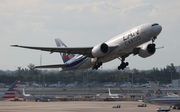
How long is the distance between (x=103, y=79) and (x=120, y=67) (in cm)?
4183

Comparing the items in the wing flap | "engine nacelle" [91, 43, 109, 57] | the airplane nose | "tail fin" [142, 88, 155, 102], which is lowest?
"tail fin" [142, 88, 155, 102]

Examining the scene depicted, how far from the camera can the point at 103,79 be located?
92062 millimetres

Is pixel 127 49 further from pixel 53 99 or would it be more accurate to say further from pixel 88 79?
pixel 53 99

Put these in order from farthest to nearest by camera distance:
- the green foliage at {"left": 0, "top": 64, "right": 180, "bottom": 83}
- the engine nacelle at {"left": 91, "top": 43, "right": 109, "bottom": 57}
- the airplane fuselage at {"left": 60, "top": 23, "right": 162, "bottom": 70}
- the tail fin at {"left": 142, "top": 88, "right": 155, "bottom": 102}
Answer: the green foliage at {"left": 0, "top": 64, "right": 180, "bottom": 83}, the tail fin at {"left": 142, "top": 88, "right": 155, "bottom": 102}, the engine nacelle at {"left": 91, "top": 43, "right": 109, "bottom": 57}, the airplane fuselage at {"left": 60, "top": 23, "right": 162, "bottom": 70}

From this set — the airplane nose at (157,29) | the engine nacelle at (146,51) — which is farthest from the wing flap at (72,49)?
the airplane nose at (157,29)

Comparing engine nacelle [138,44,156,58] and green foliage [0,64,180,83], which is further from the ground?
green foliage [0,64,180,83]

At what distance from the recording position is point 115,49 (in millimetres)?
44250

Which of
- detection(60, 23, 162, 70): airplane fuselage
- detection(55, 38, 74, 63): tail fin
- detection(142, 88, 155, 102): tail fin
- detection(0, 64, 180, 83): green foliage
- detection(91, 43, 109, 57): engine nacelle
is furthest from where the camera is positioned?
detection(0, 64, 180, 83): green foliage

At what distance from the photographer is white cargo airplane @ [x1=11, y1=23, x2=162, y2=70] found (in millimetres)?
42750

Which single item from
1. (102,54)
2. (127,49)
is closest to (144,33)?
(127,49)

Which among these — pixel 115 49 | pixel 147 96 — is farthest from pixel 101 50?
pixel 147 96

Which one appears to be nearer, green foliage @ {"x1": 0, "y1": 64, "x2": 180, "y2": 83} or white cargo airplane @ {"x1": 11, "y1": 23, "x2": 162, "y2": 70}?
white cargo airplane @ {"x1": 11, "y1": 23, "x2": 162, "y2": 70}

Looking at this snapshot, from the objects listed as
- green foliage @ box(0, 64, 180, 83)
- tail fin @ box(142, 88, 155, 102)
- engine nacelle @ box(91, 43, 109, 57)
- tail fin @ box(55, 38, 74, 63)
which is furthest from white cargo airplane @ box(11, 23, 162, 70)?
green foliage @ box(0, 64, 180, 83)

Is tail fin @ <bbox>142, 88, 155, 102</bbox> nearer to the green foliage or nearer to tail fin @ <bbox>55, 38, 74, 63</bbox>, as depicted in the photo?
the green foliage
